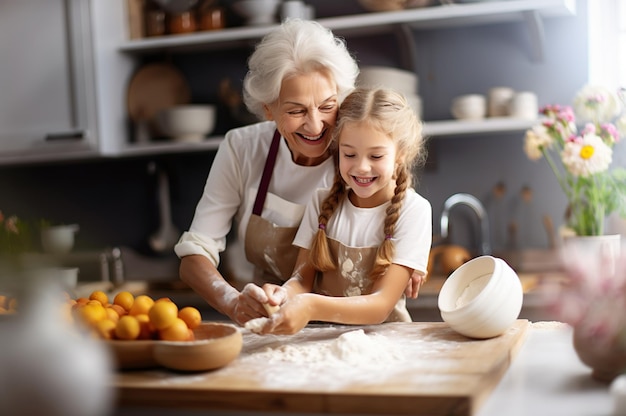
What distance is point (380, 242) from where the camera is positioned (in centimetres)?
164

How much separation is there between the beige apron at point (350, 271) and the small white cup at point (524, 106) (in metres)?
1.32

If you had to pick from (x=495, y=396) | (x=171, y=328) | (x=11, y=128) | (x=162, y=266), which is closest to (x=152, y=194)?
(x=162, y=266)

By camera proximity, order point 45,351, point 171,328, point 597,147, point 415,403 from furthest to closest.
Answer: point 597,147 < point 171,328 < point 415,403 < point 45,351

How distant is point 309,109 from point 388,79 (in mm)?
1144

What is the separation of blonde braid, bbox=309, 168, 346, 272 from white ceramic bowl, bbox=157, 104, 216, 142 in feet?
4.78

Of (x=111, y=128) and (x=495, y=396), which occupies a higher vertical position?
(x=111, y=128)

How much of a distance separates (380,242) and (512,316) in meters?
0.34

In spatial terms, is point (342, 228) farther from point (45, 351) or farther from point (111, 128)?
point (111, 128)

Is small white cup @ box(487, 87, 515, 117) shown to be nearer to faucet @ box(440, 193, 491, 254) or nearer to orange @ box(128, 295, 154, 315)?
faucet @ box(440, 193, 491, 254)

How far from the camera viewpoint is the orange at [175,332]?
1.28 metres

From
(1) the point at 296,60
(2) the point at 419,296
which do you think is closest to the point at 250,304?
(1) the point at 296,60

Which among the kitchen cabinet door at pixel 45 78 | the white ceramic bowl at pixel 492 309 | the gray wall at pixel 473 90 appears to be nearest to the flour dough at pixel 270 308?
the white ceramic bowl at pixel 492 309

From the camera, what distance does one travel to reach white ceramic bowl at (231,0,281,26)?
2.98 m

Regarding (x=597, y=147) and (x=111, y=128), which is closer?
(x=597, y=147)
